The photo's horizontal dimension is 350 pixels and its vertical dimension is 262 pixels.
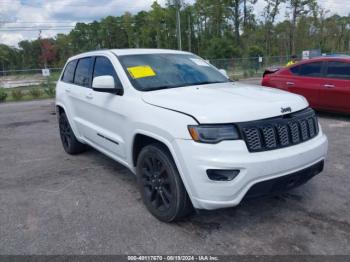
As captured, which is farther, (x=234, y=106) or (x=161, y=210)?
(x=161, y=210)

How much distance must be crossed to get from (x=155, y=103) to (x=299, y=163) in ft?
4.77

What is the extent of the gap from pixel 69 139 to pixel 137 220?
2.94 meters

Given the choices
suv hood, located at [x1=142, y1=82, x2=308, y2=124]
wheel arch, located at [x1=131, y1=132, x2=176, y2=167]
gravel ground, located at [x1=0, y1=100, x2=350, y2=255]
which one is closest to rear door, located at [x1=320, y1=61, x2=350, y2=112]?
gravel ground, located at [x1=0, y1=100, x2=350, y2=255]

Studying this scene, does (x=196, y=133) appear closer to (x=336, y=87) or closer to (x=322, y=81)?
(x=336, y=87)

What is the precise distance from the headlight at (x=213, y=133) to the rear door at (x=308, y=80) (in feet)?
20.2

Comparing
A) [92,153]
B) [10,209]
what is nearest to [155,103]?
[10,209]

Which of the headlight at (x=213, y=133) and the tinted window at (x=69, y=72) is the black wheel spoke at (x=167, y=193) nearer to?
the headlight at (x=213, y=133)

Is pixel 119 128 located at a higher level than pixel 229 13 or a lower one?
lower

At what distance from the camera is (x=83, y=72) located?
5316 mm

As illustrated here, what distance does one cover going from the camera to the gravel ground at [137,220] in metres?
3.14

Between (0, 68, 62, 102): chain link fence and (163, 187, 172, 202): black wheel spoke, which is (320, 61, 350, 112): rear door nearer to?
(163, 187, 172, 202): black wheel spoke

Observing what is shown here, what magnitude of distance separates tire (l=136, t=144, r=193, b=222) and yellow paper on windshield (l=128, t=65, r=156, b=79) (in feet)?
3.05

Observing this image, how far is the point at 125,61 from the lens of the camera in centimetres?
430

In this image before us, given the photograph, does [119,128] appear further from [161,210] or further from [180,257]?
[180,257]
